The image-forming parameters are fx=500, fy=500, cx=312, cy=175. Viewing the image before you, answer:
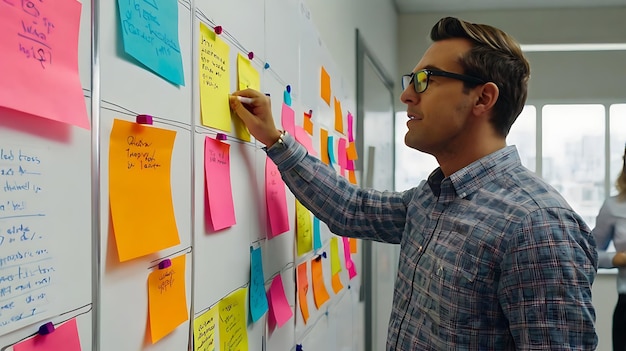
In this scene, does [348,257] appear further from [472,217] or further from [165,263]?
[165,263]

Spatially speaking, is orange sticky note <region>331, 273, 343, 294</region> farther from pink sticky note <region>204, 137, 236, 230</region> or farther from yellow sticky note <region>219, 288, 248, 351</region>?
pink sticky note <region>204, 137, 236, 230</region>

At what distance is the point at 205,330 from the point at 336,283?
0.99 meters

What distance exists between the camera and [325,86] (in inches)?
63.6

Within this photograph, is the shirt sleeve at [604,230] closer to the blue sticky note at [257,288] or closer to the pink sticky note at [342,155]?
the pink sticky note at [342,155]

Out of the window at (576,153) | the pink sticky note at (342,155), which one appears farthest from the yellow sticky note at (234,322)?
the window at (576,153)

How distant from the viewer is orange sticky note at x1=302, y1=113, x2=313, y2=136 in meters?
1.34

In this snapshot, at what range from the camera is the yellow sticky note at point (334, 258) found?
5.42ft

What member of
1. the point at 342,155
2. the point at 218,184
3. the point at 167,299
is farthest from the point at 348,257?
the point at 167,299

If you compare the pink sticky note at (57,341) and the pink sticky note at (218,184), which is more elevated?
the pink sticky note at (218,184)

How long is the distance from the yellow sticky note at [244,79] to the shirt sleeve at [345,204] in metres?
0.21

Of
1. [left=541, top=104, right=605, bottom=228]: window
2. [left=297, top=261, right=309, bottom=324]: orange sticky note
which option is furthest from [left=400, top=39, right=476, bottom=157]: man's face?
[left=541, top=104, right=605, bottom=228]: window

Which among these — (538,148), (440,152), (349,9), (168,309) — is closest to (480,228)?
(440,152)

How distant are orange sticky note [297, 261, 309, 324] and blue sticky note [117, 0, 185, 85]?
73 centimetres

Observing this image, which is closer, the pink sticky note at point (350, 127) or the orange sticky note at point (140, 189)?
the orange sticky note at point (140, 189)
